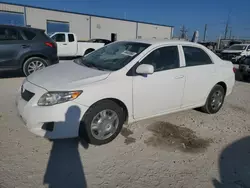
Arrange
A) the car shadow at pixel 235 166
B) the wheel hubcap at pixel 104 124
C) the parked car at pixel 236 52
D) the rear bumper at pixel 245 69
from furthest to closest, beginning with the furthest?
the parked car at pixel 236 52
the rear bumper at pixel 245 69
the wheel hubcap at pixel 104 124
the car shadow at pixel 235 166

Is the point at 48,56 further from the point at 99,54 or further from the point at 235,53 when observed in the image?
the point at 235,53

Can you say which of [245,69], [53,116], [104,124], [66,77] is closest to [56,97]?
[53,116]

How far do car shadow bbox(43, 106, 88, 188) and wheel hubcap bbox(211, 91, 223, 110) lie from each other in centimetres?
297

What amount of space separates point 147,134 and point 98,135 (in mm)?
943

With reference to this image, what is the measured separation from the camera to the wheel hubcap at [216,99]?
4.59 metres

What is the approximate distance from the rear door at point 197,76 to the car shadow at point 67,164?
2.16 meters

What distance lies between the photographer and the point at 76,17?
25625 millimetres

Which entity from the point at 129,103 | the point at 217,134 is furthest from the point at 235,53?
the point at 129,103

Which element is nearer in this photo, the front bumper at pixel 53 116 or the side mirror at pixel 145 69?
the front bumper at pixel 53 116

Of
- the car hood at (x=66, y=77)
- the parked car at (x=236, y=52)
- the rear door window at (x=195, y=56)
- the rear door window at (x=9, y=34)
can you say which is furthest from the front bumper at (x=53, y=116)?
the parked car at (x=236, y=52)

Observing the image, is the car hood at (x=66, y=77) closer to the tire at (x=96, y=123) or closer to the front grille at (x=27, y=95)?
the front grille at (x=27, y=95)

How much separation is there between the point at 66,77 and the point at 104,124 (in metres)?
0.89

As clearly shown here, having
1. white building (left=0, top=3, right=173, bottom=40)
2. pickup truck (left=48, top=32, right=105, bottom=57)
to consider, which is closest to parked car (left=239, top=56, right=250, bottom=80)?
pickup truck (left=48, top=32, right=105, bottom=57)

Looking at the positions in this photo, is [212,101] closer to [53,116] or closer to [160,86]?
[160,86]
